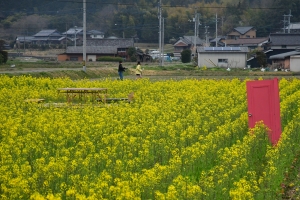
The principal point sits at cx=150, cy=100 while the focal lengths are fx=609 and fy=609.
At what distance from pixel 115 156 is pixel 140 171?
0.77m

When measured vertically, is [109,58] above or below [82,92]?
above

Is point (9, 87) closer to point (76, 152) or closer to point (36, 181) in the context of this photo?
point (76, 152)

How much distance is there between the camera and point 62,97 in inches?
778

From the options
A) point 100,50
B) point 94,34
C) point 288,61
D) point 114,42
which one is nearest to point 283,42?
point 288,61

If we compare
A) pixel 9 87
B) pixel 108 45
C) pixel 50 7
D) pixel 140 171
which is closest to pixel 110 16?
pixel 50 7

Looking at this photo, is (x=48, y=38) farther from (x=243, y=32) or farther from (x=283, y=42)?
(x=283, y=42)

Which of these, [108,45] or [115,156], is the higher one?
[108,45]

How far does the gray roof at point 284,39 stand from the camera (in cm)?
5562

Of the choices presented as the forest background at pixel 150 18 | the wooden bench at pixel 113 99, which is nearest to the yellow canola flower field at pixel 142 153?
the wooden bench at pixel 113 99

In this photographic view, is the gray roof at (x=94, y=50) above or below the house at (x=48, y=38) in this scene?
below

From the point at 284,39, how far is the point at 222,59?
354 inches

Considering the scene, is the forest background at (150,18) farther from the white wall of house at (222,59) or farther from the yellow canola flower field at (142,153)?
the yellow canola flower field at (142,153)

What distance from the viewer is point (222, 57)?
50625 millimetres

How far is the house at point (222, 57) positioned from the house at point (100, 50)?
12.6m
